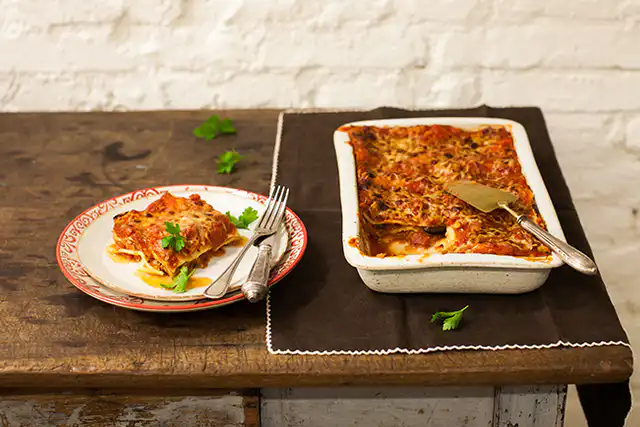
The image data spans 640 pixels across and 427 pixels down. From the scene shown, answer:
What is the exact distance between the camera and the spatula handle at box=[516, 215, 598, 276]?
94cm

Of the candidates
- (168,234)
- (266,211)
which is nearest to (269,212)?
(266,211)

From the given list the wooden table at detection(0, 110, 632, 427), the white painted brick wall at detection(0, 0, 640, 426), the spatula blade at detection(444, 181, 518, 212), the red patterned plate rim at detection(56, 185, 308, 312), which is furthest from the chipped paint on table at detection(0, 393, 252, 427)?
the white painted brick wall at detection(0, 0, 640, 426)

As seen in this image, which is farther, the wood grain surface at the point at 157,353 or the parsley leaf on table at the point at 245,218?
the parsley leaf on table at the point at 245,218

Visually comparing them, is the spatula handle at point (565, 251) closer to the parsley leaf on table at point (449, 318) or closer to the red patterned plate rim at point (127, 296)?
the parsley leaf on table at point (449, 318)

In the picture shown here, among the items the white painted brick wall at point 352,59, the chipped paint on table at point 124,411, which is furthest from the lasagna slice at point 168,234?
the white painted brick wall at point 352,59

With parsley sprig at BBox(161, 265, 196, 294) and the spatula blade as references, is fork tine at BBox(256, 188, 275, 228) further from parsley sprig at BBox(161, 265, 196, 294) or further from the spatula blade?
the spatula blade

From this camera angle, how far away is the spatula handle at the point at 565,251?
0.94 m

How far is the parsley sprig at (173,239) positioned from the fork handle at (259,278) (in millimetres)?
104

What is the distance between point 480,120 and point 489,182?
0.62ft

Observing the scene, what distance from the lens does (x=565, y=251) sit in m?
0.95

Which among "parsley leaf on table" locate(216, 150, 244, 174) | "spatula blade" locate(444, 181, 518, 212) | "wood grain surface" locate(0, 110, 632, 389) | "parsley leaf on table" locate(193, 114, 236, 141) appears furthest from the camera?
"parsley leaf on table" locate(193, 114, 236, 141)

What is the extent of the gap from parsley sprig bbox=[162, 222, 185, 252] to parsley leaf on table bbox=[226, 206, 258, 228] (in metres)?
0.12

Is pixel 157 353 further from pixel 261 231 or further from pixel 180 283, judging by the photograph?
pixel 261 231

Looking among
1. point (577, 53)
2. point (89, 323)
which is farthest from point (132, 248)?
point (577, 53)
